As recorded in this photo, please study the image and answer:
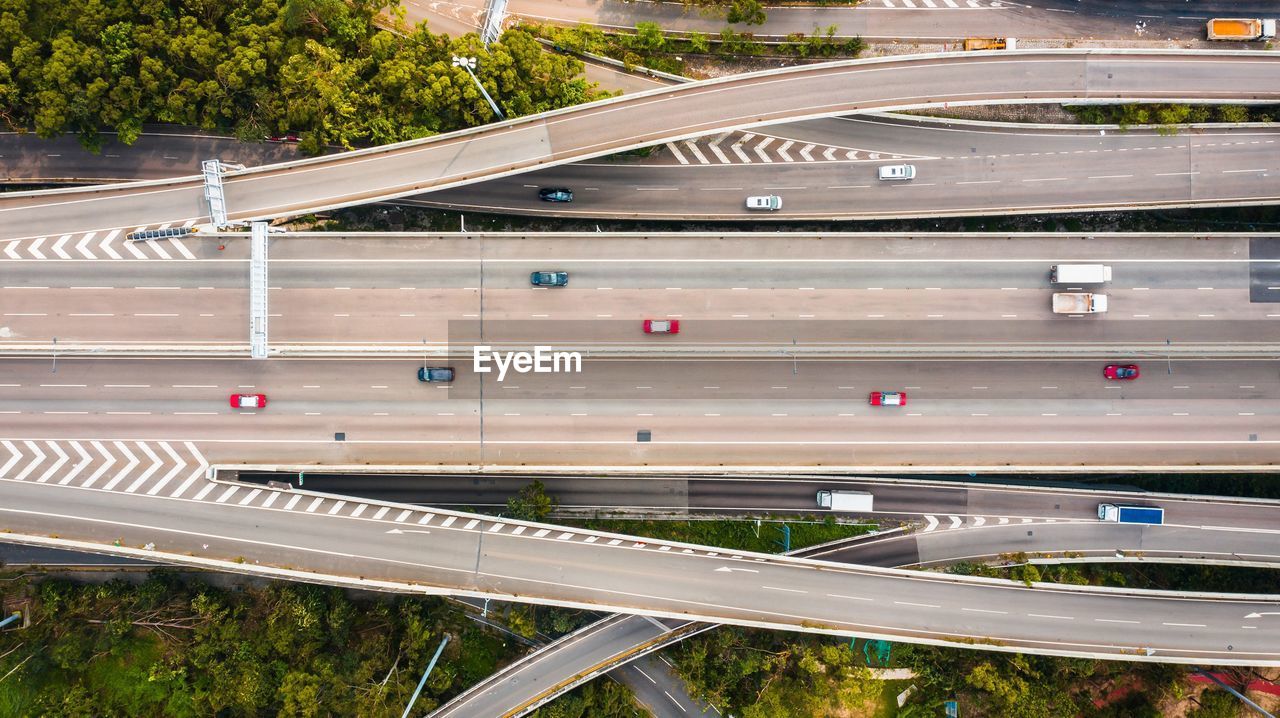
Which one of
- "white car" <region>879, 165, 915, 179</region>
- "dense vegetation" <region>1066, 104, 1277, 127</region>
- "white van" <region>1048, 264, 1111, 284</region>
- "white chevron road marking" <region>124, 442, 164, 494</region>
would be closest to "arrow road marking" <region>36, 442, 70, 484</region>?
"white chevron road marking" <region>124, 442, 164, 494</region>

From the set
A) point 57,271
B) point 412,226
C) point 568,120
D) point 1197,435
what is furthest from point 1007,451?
point 57,271

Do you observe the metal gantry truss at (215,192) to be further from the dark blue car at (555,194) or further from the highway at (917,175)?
the dark blue car at (555,194)

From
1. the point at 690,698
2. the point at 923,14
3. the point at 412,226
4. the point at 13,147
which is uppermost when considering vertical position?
the point at 923,14

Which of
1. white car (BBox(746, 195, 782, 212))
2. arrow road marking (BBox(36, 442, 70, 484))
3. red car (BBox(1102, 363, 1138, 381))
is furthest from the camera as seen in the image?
white car (BBox(746, 195, 782, 212))

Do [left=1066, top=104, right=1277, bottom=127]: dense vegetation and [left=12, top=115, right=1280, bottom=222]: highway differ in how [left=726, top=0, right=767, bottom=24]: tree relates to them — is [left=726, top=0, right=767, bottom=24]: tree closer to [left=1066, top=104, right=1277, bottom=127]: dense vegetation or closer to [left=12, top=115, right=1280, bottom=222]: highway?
[left=12, top=115, right=1280, bottom=222]: highway

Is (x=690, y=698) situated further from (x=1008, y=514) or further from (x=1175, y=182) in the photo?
(x=1175, y=182)
